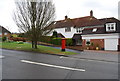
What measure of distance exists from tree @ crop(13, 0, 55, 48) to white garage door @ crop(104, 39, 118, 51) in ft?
44.9

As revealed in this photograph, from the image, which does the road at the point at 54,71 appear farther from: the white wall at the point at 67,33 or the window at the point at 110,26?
the white wall at the point at 67,33

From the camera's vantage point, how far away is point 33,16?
48.0 ft

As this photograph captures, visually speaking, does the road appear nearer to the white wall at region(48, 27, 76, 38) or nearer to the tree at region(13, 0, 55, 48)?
the tree at region(13, 0, 55, 48)

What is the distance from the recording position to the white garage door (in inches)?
837

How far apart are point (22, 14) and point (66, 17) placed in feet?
80.4

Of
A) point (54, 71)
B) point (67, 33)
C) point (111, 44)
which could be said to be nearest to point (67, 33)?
point (67, 33)

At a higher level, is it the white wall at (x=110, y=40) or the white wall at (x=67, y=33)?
the white wall at (x=67, y=33)

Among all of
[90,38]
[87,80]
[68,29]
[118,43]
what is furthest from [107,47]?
[87,80]

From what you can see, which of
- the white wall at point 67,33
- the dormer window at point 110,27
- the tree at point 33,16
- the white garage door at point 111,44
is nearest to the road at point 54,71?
the tree at point 33,16

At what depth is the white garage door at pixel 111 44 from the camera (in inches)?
837

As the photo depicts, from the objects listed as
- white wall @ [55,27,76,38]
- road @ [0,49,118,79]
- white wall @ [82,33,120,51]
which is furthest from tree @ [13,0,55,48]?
white wall @ [55,27,76,38]

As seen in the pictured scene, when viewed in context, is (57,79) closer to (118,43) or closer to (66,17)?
(118,43)

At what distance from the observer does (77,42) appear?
28.8m

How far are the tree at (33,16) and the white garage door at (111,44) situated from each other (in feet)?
44.9
